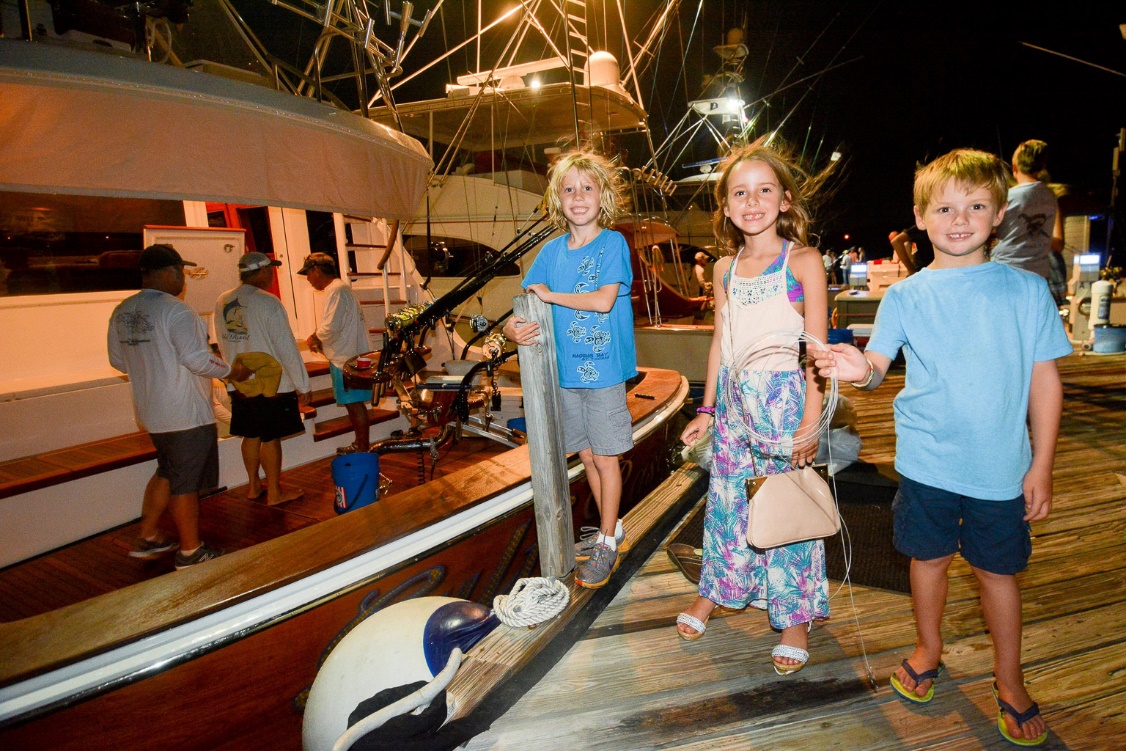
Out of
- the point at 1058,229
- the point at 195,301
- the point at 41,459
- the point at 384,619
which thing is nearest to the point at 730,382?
the point at 384,619

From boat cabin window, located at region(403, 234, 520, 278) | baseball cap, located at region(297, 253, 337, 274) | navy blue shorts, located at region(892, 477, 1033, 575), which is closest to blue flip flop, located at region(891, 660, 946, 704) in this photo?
navy blue shorts, located at region(892, 477, 1033, 575)

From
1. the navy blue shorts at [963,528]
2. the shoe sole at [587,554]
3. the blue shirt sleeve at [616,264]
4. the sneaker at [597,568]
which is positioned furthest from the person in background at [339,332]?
the navy blue shorts at [963,528]

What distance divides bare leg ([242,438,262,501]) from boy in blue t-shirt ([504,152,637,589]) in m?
2.92

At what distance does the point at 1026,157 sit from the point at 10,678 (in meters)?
4.81

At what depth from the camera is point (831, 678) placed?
5.98ft

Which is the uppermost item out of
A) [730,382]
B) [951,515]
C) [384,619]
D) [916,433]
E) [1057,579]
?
[730,382]

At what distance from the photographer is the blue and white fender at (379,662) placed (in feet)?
5.53

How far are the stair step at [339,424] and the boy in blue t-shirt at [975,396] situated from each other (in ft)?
14.9

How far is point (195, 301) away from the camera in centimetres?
601

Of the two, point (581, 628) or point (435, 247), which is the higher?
point (435, 247)

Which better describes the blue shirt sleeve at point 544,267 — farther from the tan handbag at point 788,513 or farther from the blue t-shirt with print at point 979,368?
the blue t-shirt with print at point 979,368

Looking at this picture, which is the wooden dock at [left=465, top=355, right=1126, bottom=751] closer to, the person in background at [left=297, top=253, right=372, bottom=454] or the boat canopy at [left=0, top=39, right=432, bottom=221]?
the boat canopy at [left=0, top=39, right=432, bottom=221]

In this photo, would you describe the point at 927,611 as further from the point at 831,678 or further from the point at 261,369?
the point at 261,369

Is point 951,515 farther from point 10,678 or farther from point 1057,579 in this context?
point 10,678
